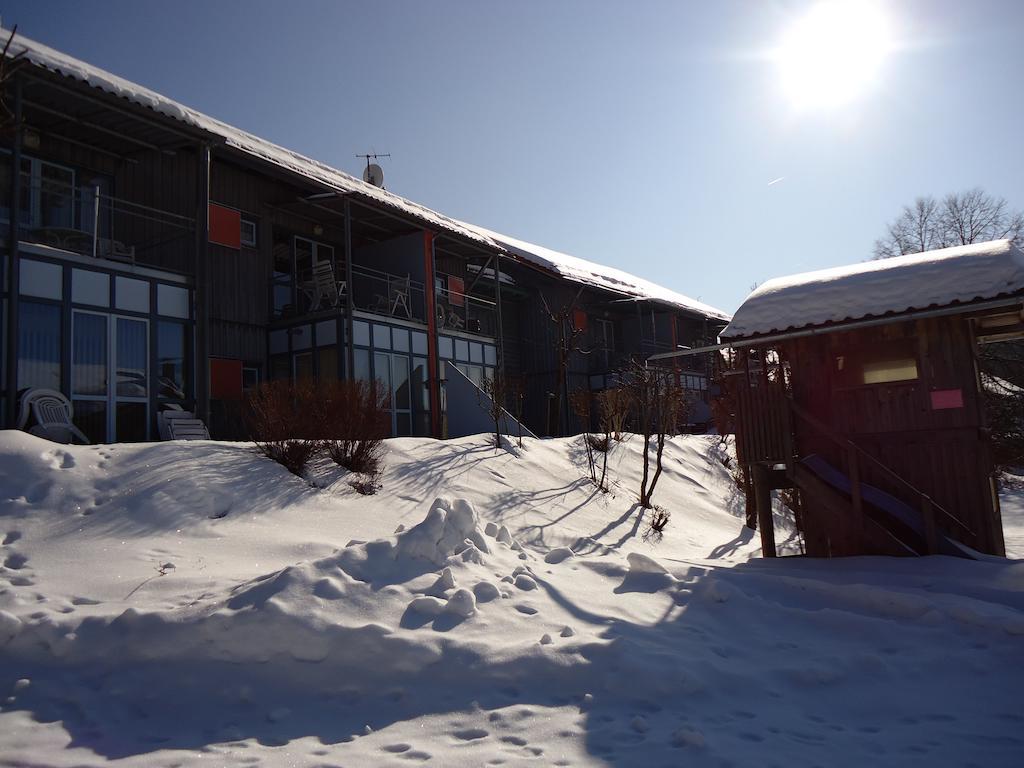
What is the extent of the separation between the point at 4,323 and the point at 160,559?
7122mm

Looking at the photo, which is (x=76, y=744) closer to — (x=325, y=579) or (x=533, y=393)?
(x=325, y=579)

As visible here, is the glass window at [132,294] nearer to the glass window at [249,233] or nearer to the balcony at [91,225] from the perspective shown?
the balcony at [91,225]

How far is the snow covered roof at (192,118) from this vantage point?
457 inches

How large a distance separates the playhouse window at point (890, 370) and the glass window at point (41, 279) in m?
12.3

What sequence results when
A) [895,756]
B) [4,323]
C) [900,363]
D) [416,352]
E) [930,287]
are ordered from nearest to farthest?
[895,756] → [930,287] → [900,363] → [4,323] → [416,352]

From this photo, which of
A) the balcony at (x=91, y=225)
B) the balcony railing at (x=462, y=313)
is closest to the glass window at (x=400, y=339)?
the balcony railing at (x=462, y=313)

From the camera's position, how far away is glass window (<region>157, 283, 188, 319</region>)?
13477mm

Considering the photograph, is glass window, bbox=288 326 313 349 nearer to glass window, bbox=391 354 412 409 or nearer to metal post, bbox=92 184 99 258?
glass window, bbox=391 354 412 409

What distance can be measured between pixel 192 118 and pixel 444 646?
1219 centimetres

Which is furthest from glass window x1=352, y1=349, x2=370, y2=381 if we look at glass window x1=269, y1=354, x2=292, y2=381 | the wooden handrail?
the wooden handrail

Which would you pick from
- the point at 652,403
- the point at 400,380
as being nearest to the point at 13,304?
the point at 400,380

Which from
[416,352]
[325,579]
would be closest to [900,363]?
[325,579]

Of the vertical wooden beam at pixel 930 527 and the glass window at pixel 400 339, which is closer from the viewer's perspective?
the vertical wooden beam at pixel 930 527

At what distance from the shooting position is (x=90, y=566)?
6129mm
